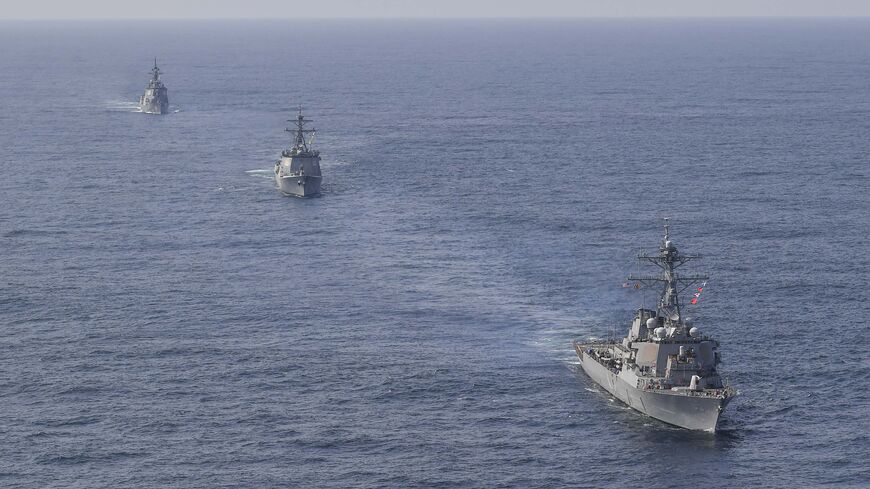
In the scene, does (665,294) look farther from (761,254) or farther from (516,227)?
(516,227)

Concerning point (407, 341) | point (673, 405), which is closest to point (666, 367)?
point (673, 405)

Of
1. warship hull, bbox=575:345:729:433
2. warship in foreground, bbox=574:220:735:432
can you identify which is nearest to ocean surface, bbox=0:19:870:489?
warship hull, bbox=575:345:729:433

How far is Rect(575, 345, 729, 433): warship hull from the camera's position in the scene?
112 metres

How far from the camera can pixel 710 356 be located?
387 ft

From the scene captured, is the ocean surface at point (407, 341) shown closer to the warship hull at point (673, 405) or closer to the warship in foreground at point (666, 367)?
the warship hull at point (673, 405)

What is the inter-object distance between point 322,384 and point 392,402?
733 centimetres

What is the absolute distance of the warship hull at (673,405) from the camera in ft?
366

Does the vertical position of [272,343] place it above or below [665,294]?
below

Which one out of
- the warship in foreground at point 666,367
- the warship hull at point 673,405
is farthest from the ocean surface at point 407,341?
the warship in foreground at point 666,367

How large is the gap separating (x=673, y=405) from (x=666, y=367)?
4930mm

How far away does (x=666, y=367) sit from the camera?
4643 inches

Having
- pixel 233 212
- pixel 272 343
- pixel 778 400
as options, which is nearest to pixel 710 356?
pixel 778 400

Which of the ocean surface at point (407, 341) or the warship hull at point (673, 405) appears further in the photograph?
the warship hull at point (673, 405)

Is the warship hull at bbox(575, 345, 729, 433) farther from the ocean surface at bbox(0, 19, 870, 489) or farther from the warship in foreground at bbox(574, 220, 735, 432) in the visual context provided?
the ocean surface at bbox(0, 19, 870, 489)
